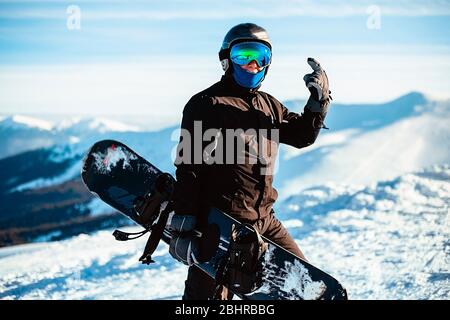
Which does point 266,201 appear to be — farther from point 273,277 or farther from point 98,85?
point 98,85

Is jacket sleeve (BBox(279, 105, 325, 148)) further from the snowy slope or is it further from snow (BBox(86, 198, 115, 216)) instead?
snow (BBox(86, 198, 115, 216))

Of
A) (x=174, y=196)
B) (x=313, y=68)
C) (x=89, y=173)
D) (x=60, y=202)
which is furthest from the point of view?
(x=60, y=202)

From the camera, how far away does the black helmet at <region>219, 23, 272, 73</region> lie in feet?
13.2

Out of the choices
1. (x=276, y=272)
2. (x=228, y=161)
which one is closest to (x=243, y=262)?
(x=276, y=272)

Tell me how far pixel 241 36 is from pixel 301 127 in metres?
0.65

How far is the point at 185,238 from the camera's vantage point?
12.3 ft

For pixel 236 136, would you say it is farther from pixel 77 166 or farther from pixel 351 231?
pixel 77 166

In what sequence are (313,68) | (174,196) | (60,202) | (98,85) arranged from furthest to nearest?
(98,85), (60,202), (313,68), (174,196)

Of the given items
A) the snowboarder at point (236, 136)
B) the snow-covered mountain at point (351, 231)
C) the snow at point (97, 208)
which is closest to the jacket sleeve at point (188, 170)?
the snowboarder at point (236, 136)

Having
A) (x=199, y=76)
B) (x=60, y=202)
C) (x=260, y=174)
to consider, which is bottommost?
(x=60, y=202)

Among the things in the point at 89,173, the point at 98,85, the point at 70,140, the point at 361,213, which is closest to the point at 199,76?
the point at 70,140

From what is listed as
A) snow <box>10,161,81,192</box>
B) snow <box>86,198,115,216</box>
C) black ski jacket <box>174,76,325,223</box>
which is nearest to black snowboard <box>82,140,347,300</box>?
black ski jacket <box>174,76,325,223</box>
